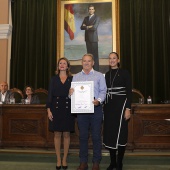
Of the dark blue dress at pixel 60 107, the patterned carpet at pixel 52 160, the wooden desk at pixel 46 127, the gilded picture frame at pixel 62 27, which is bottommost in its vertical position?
the patterned carpet at pixel 52 160

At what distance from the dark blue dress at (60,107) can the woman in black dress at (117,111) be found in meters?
0.46

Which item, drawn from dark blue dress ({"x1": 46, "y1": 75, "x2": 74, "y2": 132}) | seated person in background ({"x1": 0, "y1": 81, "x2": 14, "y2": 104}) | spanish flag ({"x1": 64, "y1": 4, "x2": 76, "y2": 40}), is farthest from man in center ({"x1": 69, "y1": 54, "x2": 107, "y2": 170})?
spanish flag ({"x1": 64, "y1": 4, "x2": 76, "y2": 40})

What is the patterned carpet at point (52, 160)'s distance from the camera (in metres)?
3.55

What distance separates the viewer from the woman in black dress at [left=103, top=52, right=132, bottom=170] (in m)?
3.10

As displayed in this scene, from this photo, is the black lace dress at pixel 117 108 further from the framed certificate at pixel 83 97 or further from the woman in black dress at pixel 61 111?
the woman in black dress at pixel 61 111

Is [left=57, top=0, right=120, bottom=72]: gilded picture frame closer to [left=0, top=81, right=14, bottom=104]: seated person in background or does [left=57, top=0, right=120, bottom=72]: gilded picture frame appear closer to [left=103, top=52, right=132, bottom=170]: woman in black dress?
[left=0, top=81, right=14, bottom=104]: seated person in background

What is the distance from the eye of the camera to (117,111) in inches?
122

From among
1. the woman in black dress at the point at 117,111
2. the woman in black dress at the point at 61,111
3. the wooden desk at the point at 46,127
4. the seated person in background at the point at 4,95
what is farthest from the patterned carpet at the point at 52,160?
the seated person in background at the point at 4,95

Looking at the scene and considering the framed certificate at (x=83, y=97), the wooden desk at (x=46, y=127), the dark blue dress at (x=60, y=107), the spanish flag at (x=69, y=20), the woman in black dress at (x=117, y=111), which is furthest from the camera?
the spanish flag at (x=69, y=20)

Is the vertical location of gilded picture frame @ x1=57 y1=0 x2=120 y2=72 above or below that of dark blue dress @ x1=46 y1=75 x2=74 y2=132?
above

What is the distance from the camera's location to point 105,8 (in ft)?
25.2

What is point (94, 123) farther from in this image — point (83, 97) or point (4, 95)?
point (4, 95)

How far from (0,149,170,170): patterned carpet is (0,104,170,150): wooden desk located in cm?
21

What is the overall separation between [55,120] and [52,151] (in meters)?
1.41
